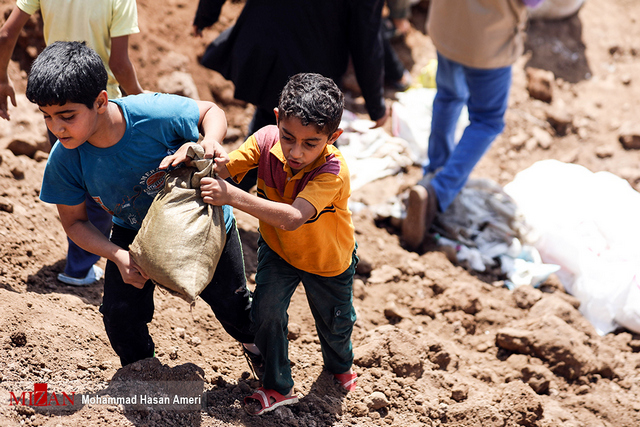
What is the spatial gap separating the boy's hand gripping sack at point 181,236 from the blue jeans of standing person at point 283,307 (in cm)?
35

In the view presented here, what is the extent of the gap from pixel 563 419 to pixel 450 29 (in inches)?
105

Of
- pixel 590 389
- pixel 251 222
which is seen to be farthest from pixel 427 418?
pixel 251 222

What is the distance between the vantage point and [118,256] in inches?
83.7

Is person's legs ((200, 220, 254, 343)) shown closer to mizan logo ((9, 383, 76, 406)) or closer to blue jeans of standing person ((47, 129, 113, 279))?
mizan logo ((9, 383, 76, 406))

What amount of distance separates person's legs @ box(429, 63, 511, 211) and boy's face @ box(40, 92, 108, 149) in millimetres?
2858

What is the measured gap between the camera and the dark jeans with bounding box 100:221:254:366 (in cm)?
231

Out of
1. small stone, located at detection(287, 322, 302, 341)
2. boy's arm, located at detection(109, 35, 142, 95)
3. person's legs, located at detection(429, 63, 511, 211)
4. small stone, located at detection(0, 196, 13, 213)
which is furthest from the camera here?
person's legs, located at detection(429, 63, 511, 211)

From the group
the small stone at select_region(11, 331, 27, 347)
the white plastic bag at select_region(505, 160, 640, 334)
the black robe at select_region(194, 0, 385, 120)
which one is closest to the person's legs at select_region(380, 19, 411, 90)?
the white plastic bag at select_region(505, 160, 640, 334)

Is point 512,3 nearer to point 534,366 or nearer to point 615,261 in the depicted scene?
point 615,261

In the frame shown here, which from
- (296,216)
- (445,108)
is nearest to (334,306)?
(296,216)

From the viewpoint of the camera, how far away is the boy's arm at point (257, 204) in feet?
6.55

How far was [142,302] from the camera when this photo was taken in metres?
2.38

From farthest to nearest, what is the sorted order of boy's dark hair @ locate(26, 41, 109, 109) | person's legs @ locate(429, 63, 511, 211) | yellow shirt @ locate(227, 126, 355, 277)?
person's legs @ locate(429, 63, 511, 211) < yellow shirt @ locate(227, 126, 355, 277) < boy's dark hair @ locate(26, 41, 109, 109)

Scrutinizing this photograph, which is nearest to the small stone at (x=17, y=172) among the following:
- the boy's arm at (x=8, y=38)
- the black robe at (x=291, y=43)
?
the boy's arm at (x=8, y=38)
